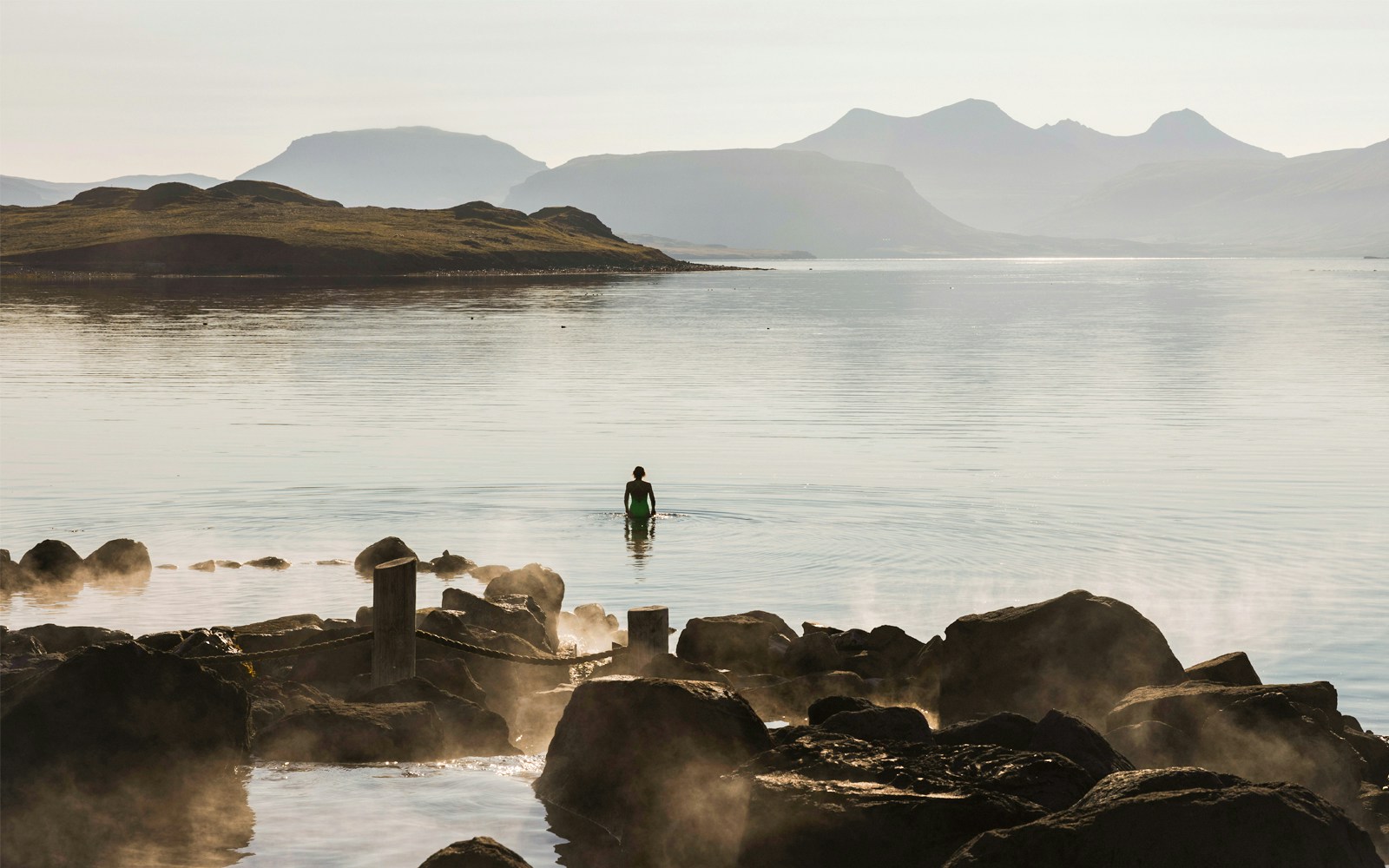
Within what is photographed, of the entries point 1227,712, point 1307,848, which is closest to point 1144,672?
point 1227,712

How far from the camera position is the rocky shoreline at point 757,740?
9039mm

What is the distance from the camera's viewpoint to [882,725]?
36.5ft

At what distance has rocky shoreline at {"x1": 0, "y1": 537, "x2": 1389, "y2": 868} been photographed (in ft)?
29.7

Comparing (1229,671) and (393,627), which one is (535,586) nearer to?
(393,627)

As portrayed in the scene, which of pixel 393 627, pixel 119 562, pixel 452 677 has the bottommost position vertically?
pixel 119 562

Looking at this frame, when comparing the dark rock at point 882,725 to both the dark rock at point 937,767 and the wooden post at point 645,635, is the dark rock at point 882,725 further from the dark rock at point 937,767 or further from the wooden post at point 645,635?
the wooden post at point 645,635

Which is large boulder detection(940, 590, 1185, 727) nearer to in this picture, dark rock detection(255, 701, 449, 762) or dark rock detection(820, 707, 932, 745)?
dark rock detection(820, 707, 932, 745)

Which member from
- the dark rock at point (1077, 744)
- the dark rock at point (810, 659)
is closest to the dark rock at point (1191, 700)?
the dark rock at point (1077, 744)

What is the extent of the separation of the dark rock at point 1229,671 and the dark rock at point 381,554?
11.2 meters

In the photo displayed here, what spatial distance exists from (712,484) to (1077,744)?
2017 centimetres

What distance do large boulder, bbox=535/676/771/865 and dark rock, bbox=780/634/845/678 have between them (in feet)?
13.2

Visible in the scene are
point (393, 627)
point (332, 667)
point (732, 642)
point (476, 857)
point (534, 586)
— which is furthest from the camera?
point (534, 586)

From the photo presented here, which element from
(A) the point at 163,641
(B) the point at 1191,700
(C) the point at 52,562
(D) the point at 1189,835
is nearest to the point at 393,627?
(A) the point at 163,641

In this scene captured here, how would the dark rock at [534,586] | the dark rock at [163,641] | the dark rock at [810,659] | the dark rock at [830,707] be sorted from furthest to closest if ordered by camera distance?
the dark rock at [534,586] < the dark rock at [810,659] < the dark rock at [163,641] < the dark rock at [830,707]
